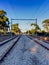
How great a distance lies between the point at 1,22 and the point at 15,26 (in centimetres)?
8946

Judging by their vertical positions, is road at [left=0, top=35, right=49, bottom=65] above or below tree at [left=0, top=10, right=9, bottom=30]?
below

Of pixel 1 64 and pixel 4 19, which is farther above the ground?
pixel 4 19

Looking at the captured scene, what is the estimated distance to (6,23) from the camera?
81.4 meters

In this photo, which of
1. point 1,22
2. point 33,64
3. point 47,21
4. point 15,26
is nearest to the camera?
point 33,64

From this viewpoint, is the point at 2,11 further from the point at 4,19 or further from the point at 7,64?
the point at 7,64

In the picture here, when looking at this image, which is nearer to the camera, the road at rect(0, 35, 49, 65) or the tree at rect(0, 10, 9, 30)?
the road at rect(0, 35, 49, 65)

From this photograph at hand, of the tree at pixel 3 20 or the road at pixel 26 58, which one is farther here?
the tree at pixel 3 20

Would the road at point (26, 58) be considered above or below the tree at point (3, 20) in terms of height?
below

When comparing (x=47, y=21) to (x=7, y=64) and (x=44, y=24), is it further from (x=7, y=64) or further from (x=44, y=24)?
(x=7, y=64)

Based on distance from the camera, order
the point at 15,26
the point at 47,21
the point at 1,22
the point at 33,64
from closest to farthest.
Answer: the point at 33,64 < the point at 1,22 < the point at 47,21 < the point at 15,26

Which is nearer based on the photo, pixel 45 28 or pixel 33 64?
pixel 33 64

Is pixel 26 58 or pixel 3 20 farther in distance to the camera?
pixel 3 20

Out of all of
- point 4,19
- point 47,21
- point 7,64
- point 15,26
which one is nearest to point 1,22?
point 4,19

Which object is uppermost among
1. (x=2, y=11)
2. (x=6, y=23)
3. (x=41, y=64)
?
(x=2, y=11)
